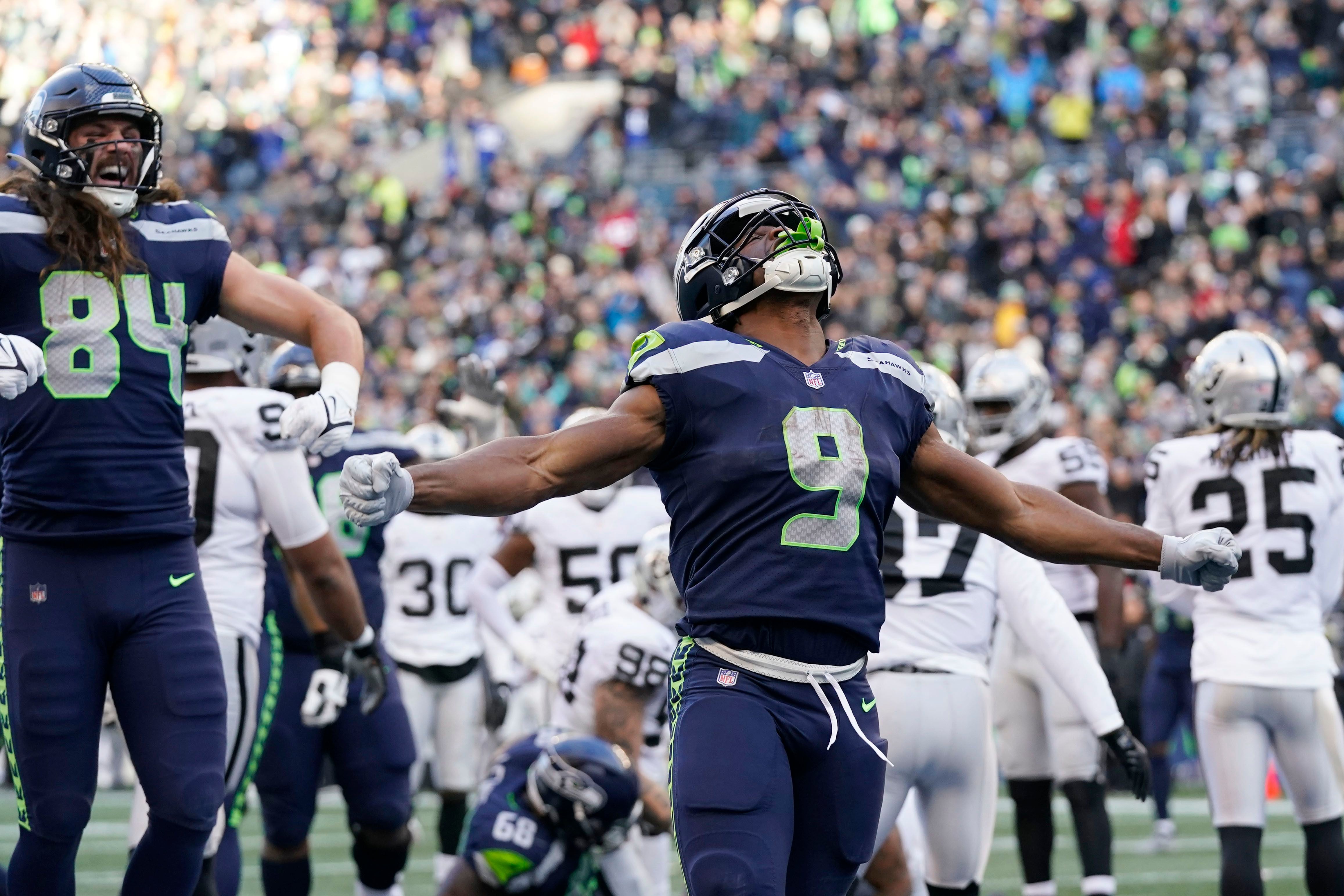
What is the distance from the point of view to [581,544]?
838 cm

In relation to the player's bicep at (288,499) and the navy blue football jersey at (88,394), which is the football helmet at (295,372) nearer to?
the player's bicep at (288,499)

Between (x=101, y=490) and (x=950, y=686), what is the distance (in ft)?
8.50

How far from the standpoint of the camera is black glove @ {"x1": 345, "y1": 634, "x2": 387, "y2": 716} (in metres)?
5.43

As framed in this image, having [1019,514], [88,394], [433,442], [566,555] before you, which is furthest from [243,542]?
[433,442]

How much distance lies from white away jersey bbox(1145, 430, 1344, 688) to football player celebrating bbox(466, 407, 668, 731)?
9.44 ft

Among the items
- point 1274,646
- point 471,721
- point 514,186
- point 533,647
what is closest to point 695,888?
point 1274,646

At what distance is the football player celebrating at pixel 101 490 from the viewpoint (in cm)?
415

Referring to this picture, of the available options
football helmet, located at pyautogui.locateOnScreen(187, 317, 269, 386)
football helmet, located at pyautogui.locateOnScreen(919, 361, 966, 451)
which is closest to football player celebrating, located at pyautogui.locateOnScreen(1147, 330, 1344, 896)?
football helmet, located at pyautogui.locateOnScreen(919, 361, 966, 451)

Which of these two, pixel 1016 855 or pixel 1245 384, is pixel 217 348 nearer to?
pixel 1245 384

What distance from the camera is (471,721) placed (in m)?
8.66

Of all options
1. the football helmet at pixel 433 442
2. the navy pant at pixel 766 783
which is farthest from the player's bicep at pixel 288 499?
the football helmet at pixel 433 442

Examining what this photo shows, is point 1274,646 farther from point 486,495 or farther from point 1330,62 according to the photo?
point 1330,62

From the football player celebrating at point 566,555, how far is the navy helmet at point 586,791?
2484 mm

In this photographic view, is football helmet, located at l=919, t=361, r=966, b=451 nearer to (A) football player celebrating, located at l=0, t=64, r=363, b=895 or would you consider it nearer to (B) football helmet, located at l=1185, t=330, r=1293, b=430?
(B) football helmet, located at l=1185, t=330, r=1293, b=430
